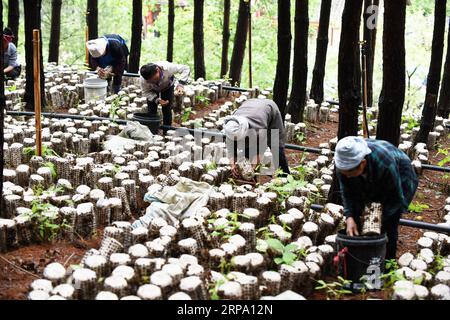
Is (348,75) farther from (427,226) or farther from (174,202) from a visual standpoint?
(174,202)

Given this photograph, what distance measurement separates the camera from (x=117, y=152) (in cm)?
885

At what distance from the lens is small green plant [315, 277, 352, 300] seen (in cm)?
563

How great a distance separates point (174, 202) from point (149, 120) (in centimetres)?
334

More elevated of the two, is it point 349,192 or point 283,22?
point 283,22

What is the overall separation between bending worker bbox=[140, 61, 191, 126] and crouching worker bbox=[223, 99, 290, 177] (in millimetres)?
1959

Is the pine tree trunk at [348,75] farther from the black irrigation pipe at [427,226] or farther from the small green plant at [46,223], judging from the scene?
the small green plant at [46,223]

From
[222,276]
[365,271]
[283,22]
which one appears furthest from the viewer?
[283,22]

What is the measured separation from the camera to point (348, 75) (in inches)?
298

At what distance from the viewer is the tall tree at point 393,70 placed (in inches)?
297

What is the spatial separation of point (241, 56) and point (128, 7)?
11442mm
